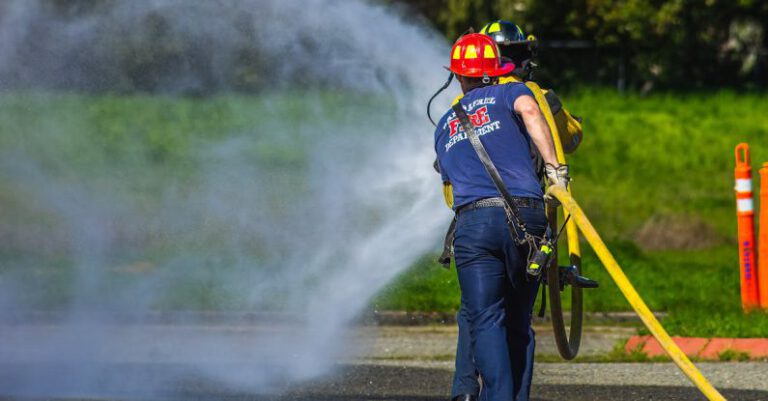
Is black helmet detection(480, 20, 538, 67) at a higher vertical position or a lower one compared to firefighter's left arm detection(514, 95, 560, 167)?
higher

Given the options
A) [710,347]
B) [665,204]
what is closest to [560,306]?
[710,347]

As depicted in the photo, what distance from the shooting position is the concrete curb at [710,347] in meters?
9.12

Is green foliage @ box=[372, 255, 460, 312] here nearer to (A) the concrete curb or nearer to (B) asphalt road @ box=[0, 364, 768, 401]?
(A) the concrete curb

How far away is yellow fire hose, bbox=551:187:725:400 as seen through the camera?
5.51 m

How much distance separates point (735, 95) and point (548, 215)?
1753 cm

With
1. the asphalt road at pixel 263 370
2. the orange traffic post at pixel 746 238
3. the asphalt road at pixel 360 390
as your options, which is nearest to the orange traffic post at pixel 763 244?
the orange traffic post at pixel 746 238

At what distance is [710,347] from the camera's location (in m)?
9.31

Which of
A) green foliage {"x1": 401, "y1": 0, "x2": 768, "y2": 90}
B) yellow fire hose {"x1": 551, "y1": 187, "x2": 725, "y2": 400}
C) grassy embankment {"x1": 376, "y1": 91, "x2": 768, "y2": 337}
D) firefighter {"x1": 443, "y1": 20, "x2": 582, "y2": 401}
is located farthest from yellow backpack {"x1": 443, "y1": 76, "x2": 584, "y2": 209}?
green foliage {"x1": 401, "y1": 0, "x2": 768, "y2": 90}

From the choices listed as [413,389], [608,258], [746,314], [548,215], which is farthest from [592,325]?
[608,258]

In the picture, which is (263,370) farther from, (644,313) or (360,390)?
(644,313)

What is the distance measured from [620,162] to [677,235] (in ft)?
15.2

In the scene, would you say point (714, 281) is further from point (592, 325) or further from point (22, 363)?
point (22, 363)

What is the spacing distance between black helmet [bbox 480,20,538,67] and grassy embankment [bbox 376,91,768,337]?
139 inches

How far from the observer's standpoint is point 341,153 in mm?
10812
